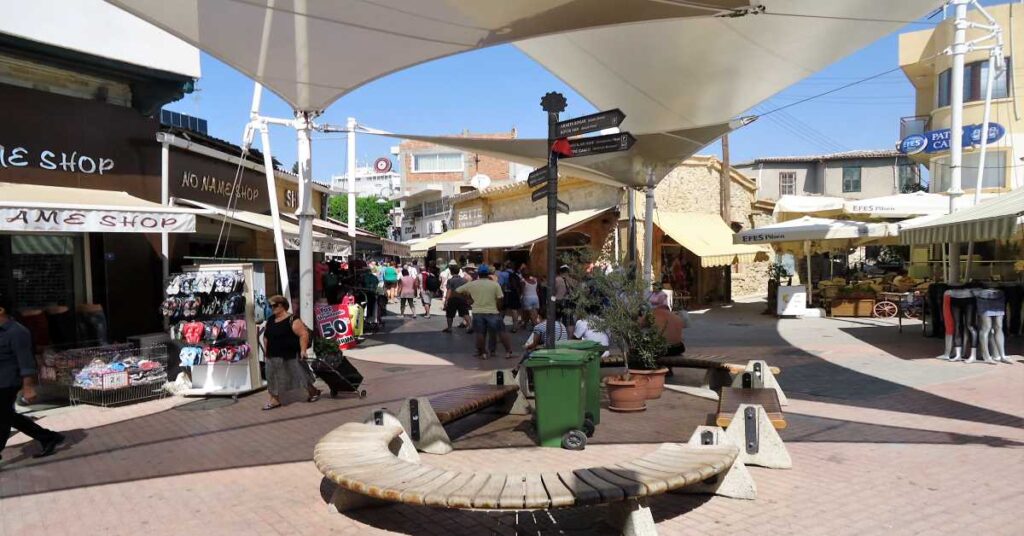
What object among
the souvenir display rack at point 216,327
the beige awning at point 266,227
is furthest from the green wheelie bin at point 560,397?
the beige awning at point 266,227

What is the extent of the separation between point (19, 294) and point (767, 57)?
10.8 metres

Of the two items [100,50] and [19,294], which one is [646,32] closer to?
[100,50]

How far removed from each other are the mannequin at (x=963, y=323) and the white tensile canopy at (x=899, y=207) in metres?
8.00

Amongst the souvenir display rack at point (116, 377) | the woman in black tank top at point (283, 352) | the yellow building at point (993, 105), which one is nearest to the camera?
the woman in black tank top at point (283, 352)

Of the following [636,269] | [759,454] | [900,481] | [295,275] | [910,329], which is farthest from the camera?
[295,275]

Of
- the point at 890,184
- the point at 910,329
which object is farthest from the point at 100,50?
the point at 890,184

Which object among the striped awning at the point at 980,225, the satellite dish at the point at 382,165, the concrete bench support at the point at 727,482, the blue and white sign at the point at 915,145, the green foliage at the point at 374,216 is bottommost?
the concrete bench support at the point at 727,482

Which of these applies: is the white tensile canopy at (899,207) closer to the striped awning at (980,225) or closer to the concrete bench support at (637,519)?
the striped awning at (980,225)

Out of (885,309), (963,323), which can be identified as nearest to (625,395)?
(963,323)

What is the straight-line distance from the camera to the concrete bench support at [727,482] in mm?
4293

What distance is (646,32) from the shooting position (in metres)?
9.55

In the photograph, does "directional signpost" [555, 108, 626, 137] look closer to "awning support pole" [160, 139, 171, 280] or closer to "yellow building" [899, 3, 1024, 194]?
"awning support pole" [160, 139, 171, 280]

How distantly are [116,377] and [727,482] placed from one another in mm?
7014

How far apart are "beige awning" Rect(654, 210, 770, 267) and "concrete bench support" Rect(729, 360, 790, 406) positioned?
11.2 metres
